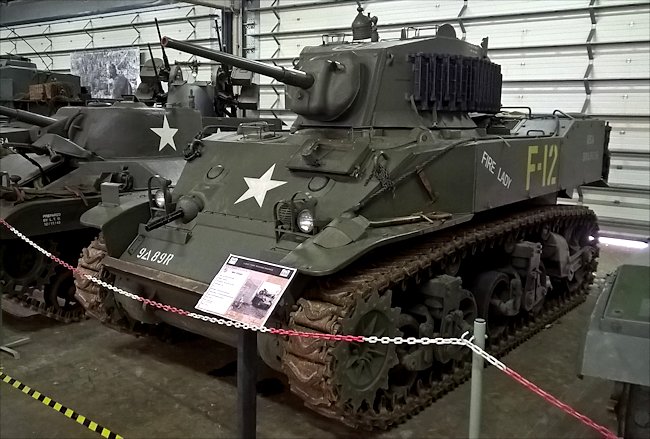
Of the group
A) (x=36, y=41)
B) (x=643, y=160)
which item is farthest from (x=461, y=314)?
(x=36, y=41)

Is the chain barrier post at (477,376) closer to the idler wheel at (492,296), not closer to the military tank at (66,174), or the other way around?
the idler wheel at (492,296)

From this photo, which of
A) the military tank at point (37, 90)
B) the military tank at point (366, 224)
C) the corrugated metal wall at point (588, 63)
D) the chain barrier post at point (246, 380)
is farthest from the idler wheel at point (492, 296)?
the military tank at point (37, 90)

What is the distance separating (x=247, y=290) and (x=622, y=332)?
2.13 meters

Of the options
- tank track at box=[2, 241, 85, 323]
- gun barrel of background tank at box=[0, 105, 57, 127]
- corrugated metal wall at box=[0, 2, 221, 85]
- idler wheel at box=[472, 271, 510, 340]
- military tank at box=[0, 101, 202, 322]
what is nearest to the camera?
idler wheel at box=[472, 271, 510, 340]

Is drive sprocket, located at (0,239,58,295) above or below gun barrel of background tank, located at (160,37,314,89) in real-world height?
below

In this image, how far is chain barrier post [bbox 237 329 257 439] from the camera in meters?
3.88

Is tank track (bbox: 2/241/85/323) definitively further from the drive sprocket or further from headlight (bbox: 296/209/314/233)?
headlight (bbox: 296/209/314/233)

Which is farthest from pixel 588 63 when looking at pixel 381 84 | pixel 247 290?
pixel 247 290

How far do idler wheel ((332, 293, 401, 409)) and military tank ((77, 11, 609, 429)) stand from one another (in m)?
0.01

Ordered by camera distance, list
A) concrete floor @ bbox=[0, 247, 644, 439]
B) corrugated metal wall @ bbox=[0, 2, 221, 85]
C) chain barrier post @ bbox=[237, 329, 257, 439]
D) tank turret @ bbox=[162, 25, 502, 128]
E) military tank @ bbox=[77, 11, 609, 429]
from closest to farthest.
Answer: chain barrier post @ bbox=[237, 329, 257, 439], military tank @ bbox=[77, 11, 609, 429], concrete floor @ bbox=[0, 247, 644, 439], tank turret @ bbox=[162, 25, 502, 128], corrugated metal wall @ bbox=[0, 2, 221, 85]

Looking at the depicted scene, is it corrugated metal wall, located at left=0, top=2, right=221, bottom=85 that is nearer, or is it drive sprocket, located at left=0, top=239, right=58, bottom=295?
drive sprocket, located at left=0, top=239, right=58, bottom=295

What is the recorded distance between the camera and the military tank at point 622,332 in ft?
8.72

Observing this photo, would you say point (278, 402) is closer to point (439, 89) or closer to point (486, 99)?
point (439, 89)

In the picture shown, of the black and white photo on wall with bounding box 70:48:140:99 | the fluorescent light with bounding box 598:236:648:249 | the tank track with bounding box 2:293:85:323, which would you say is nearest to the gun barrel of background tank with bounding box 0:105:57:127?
the tank track with bounding box 2:293:85:323
